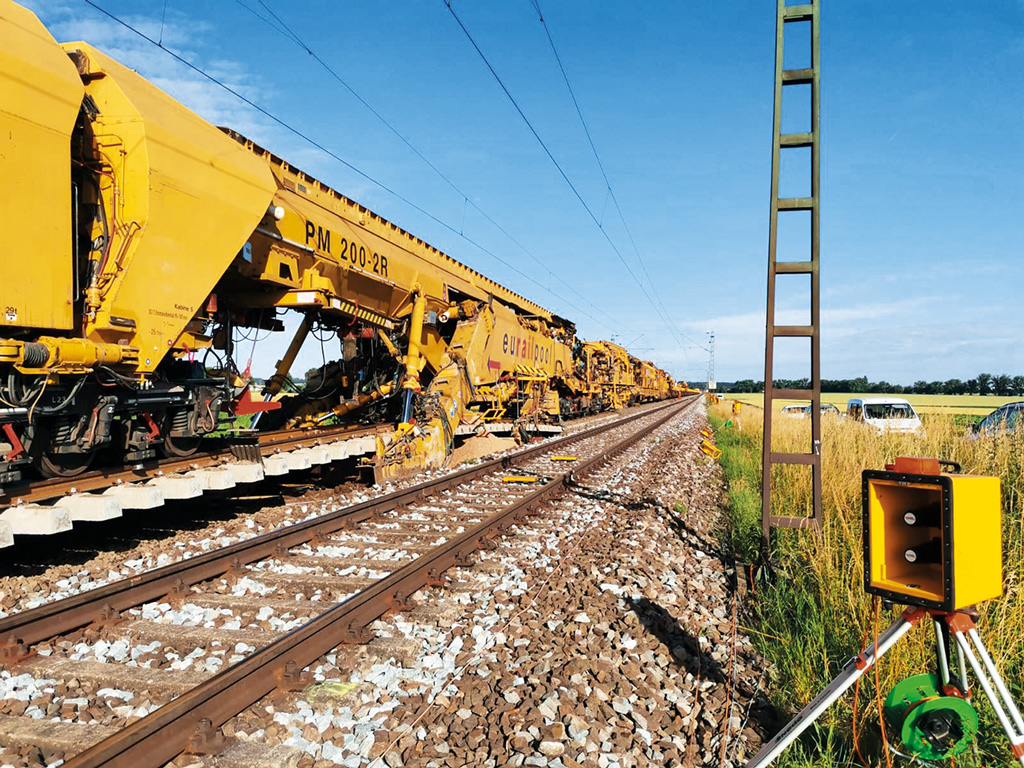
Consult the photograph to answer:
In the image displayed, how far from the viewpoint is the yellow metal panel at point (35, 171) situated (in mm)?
4523

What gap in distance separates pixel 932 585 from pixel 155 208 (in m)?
5.96

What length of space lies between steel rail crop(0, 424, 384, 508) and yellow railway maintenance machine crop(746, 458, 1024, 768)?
17.9 feet

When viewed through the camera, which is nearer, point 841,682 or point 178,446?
point 841,682

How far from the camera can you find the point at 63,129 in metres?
4.89

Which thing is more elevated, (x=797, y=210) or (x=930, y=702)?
(x=797, y=210)

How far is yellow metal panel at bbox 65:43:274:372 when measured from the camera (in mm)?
5453

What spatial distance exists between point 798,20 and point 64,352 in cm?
637

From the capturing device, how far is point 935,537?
2.39 m

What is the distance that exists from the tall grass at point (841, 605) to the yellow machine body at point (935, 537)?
2.00ft

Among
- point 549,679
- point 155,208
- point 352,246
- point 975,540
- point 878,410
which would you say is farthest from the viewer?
point 878,410

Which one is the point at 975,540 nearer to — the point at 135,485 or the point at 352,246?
the point at 135,485

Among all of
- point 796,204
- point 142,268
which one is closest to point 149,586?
point 142,268

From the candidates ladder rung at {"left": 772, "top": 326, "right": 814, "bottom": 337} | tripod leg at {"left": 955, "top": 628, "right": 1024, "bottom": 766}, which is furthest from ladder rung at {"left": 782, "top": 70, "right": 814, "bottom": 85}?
tripod leg at {"left": 955, "top": 628, "right": 1024, "bottom": 766}

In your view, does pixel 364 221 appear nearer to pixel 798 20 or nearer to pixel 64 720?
pixel 798 20
